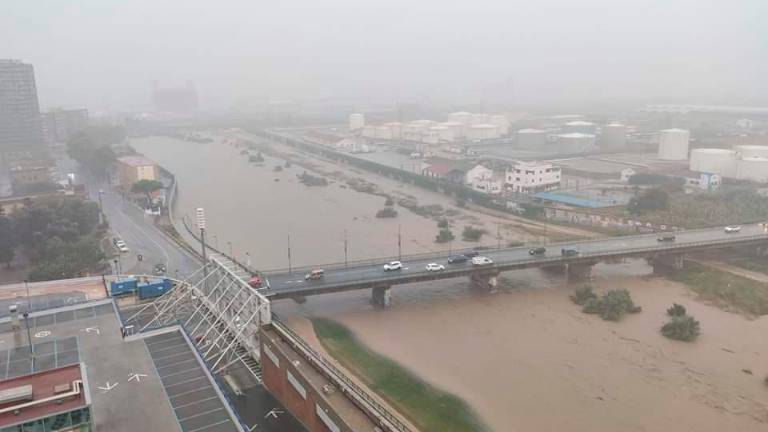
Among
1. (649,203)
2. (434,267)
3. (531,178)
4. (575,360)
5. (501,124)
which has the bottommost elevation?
(575,360)

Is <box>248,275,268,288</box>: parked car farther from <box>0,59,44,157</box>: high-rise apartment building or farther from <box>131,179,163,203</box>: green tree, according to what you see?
<box>0,59,44,157</box>: high-rise apartment building

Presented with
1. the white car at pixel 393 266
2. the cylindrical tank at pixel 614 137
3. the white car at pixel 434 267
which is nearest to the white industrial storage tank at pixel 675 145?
the cylindrical tank at pixel 614 137

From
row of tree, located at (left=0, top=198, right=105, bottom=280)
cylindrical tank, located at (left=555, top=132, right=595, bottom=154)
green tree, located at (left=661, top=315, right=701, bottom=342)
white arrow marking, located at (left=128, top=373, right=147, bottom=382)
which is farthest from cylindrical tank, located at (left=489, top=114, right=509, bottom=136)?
white arrow marking, located at (left=128, top=373, right=147, bottom=382)

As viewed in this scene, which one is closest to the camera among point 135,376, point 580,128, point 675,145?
point 135,376

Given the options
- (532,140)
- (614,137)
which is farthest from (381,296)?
(614,137)

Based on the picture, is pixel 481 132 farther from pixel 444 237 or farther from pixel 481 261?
→ pixel 481 261

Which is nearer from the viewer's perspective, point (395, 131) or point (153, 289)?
point (153, 289)

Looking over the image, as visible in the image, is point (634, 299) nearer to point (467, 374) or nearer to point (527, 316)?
point (527, 316)
